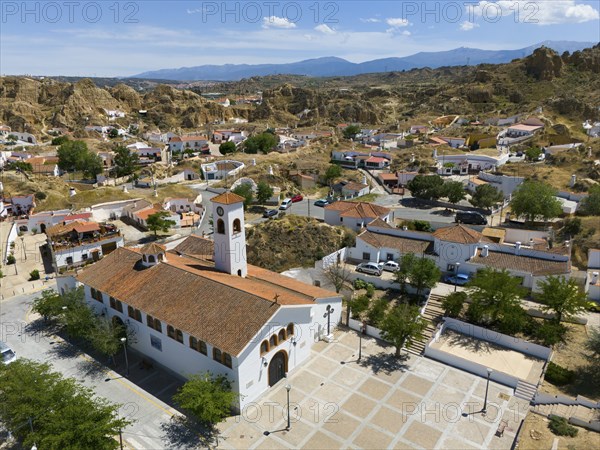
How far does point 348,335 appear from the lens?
3441 centimetres

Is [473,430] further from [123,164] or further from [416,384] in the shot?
[123,164]

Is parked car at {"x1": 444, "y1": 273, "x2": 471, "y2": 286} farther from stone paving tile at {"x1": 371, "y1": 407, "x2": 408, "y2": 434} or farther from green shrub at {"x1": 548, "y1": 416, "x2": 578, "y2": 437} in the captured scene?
stone paving tile at {"x1": 371, "y1": 407, "x2": 408, "y2": 434}

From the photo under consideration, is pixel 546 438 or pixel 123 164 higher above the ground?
pixel 123 164

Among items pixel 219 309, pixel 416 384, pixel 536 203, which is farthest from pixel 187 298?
pixel 536 203

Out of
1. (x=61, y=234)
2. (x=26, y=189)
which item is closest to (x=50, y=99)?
(x=26, y=189)

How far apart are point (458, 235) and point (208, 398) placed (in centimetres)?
Answer: 2864

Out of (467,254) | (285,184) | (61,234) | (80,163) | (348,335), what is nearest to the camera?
(348,335)

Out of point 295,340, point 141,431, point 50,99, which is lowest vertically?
point 141,431

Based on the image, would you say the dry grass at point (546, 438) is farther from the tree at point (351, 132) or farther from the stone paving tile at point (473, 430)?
the tree at point (351, 132)

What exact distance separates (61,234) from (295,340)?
36.5 metres

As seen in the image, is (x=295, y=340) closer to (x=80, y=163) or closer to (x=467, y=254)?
(x=467, y=254)

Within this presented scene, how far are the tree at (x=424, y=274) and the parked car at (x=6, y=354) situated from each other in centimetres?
3160

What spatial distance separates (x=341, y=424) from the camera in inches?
997

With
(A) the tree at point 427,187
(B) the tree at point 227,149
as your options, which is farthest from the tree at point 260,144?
(A) the tree at point 427,187
